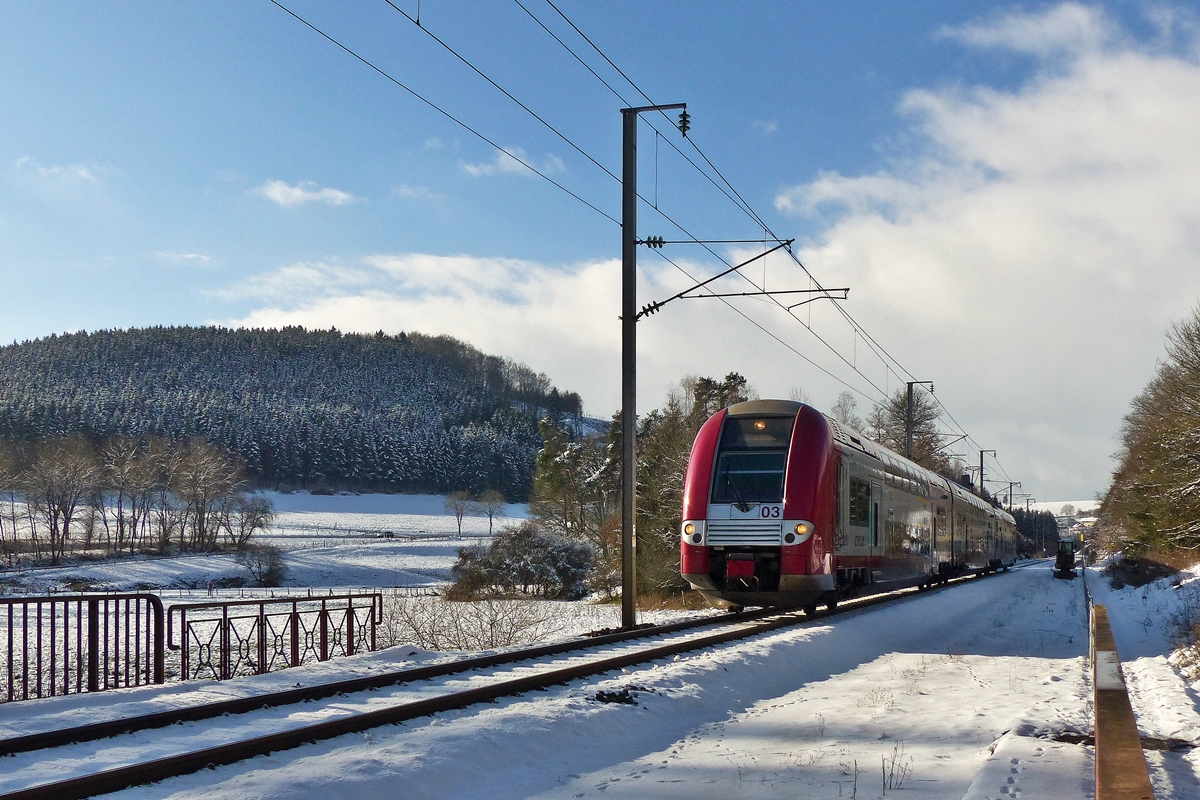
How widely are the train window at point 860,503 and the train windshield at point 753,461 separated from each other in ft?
7.25

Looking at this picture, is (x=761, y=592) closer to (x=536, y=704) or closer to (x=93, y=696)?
(x=536, y=704)

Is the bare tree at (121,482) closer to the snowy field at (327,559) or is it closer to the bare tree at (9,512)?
the bare tree at (9,512)

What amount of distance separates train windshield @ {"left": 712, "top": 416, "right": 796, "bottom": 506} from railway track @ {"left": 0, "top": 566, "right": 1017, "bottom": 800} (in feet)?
16.8

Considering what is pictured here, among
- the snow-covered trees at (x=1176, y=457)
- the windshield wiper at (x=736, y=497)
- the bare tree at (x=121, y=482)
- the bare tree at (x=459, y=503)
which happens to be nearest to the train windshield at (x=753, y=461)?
the windshield wiper at (x=736, y=497)

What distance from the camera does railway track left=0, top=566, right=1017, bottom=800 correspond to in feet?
19.6

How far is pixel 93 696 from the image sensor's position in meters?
8.98

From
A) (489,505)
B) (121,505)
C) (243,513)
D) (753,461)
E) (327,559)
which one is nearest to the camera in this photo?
(753,461)

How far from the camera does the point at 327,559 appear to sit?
83.2 meters

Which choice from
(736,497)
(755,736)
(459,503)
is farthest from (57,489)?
(755,736)

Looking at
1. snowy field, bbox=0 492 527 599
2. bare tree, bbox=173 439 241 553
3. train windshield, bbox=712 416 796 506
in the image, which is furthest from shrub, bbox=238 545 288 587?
train windshield, bbox=712 416 796 506

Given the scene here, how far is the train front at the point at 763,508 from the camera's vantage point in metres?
16.3

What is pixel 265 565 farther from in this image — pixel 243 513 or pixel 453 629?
pixel 453 629

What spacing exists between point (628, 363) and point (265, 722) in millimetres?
10399

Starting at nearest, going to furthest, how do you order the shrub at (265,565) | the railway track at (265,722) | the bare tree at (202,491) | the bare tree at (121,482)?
the railway track at (265,722)
the shrub at (265,565)
the bare tree at (202,491)
the bare tree at (121,482)
